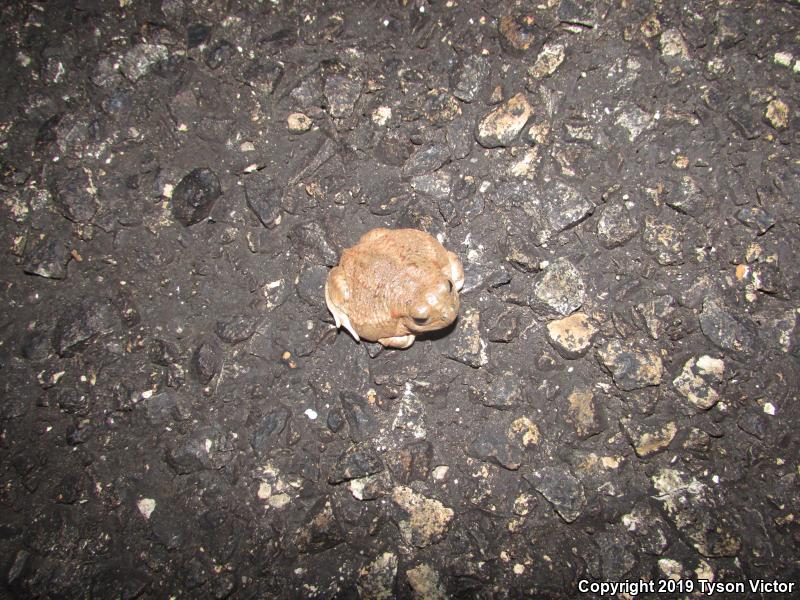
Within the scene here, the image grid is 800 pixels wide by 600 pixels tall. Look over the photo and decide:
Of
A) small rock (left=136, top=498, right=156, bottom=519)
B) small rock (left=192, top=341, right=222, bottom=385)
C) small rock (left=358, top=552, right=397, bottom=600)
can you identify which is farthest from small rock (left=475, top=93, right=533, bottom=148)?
small rock (left=136, top=498, right=156, bottom=519)

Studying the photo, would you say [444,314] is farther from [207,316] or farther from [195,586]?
[195,586]

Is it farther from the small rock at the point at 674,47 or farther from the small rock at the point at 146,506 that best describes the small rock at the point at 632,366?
the small rock at the point at 146,506

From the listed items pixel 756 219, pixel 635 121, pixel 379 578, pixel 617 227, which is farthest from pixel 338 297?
pixel 756 219

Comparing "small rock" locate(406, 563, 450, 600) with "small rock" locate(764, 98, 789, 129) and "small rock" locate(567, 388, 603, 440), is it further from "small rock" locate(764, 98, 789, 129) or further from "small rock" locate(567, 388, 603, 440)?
"small rock" locate(764, 98, 789, 129)

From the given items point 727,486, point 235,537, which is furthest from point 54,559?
point 727,486

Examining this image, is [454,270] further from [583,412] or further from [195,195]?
[195,195]
